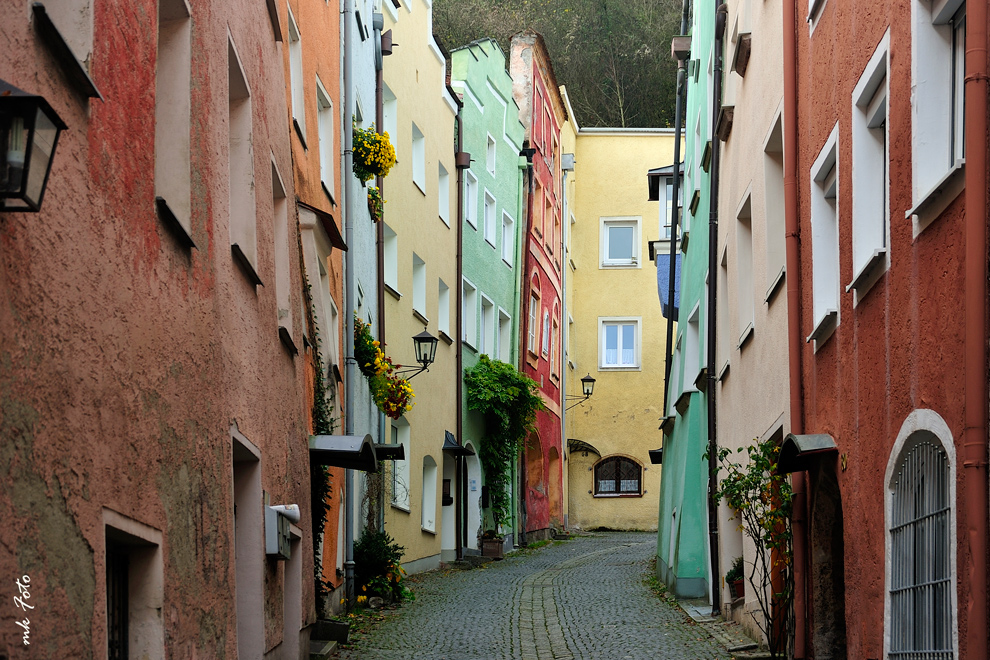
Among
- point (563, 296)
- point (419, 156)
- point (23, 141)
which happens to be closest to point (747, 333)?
point (23, 141)

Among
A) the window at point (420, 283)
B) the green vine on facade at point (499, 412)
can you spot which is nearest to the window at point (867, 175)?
the window at point (420, 283)

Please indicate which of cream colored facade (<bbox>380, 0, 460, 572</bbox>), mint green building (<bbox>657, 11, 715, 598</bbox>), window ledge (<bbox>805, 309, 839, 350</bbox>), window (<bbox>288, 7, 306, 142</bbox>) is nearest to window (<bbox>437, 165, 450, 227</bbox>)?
cream colored facade (<bbox>380, 0, 460, 572</bbox>)

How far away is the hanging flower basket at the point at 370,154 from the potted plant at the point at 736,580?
6.92 metres

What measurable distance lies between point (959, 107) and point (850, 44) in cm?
223

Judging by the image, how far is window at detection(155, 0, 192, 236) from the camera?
695 cm

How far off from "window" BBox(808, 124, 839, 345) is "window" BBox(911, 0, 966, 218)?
2709 mm

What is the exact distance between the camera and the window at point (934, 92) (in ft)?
21.7

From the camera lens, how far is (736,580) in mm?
13938

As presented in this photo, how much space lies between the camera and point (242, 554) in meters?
9.27

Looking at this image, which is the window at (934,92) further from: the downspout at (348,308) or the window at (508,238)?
the window at (508,238)

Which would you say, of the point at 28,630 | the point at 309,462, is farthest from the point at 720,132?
the point at 28,630

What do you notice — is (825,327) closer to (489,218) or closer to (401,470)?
(401,470)

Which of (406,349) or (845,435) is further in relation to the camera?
(406,349)

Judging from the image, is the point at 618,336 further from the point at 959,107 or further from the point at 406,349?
the point at 959,107
